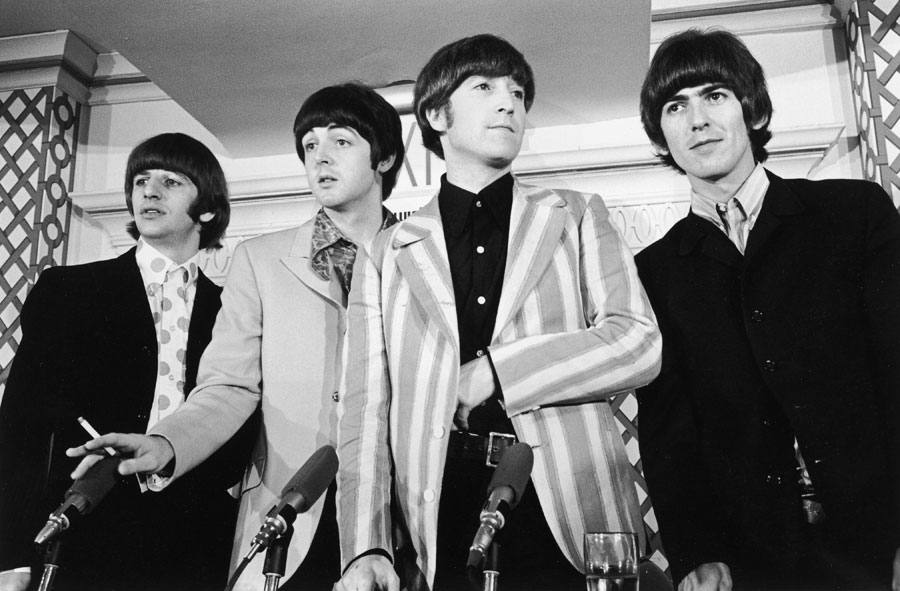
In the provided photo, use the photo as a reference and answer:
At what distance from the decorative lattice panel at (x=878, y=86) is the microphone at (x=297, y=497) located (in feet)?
5.87

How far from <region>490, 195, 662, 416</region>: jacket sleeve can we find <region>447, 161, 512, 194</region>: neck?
→ 293 millimetres

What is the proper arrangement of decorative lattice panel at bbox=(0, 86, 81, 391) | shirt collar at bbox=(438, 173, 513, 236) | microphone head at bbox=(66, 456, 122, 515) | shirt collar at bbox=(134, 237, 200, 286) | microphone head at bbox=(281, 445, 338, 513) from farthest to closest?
1. decorative lattice panel at bbox=(0, 86, 81, 391)
2. shirt collar at bbox=(134, 237, 200, 286)
3. shirt collar at bbox=(438, 173, 513, 236)
4. microphone head at bbox=(66, 456, 122, 515)
5. microphone head at bbox=(281, 445, 338, 513)

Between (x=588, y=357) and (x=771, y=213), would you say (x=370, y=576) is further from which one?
(x=771, y=213)

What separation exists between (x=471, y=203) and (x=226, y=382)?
0.58 metres

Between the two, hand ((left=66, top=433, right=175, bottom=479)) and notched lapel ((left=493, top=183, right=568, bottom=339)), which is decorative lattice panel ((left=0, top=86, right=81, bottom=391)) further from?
notched lapel ((left=493, top=183, right=568, bottom=339))

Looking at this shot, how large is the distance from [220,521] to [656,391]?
3.15 ft

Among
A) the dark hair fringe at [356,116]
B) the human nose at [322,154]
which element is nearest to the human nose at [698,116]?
the dark hair fringe at [356,116]

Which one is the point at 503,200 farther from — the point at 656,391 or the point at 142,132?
the point at 142,132

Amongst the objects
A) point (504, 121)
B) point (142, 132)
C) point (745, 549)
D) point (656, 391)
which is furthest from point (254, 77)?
point (745, 549)

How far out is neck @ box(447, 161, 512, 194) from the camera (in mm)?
1644

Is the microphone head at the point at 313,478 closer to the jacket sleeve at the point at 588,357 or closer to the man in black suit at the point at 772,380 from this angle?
the jacket sleeve at the point at 588,357

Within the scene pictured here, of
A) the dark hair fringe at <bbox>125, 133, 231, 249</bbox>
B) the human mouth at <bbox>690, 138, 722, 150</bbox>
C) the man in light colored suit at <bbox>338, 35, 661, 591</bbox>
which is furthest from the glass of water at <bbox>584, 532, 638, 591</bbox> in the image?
the dark hair fringe at <bbox>125, 133, 231, 249</bbox>

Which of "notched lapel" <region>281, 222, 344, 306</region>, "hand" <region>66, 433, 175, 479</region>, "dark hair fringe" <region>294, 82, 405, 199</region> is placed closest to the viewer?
"hand" <region>66, 433, 175, 479</region>

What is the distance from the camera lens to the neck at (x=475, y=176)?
1.64 m
